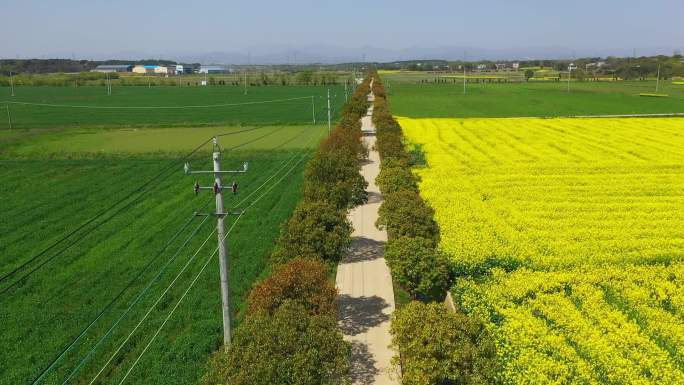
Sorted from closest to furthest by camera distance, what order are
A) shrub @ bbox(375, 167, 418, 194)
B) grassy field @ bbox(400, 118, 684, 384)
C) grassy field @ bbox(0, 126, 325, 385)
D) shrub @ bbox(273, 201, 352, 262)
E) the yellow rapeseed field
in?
grassy field @ bbox(400, 118, 684, 384)
grassy field @ bbox(0, 126, 325, 385)
shrub @ bbox(273, 201, 352, 262)
the yellow rapeseed field
shrub @ bbox(375, 167, 418, 194)

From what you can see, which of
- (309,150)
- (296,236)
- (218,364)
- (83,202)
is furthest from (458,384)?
(309,150)

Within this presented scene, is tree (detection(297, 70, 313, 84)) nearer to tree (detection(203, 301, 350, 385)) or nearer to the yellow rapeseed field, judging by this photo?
the yellow rapeseed field

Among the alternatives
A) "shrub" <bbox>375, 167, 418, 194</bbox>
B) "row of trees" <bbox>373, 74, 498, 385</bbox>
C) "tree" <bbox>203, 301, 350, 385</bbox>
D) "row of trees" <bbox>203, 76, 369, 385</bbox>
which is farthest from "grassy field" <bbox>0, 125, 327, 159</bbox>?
"tree" <bbox>203, 301, 350, 385</bbox>

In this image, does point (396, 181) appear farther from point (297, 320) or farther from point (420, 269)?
point (297, 320)

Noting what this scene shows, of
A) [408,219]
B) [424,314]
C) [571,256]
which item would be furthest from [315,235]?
[571,256]

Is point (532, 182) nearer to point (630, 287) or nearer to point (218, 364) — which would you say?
point (630, 287)
